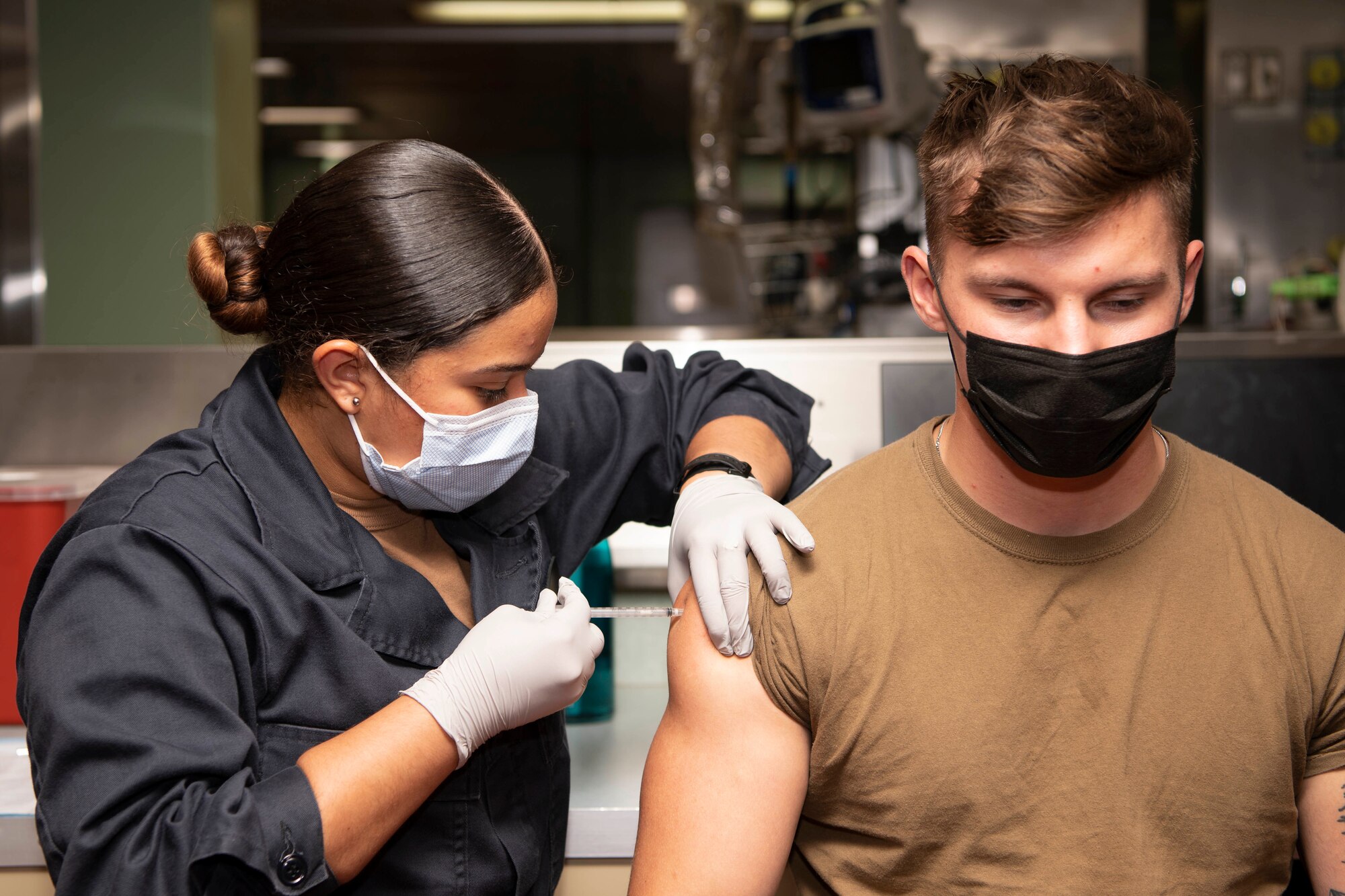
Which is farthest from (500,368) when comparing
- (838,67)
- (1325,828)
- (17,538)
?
(838,67)

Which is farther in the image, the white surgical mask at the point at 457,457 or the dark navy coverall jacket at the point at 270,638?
the white surgical mask at the point at 457,457

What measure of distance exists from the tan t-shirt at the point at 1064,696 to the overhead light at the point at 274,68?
6.31 meters

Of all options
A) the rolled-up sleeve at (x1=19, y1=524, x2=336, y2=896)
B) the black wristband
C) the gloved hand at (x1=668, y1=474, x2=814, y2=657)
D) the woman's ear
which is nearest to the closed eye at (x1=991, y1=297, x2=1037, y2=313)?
the gloved hand at (x1=668, y1=474, x2=814, y2=657)

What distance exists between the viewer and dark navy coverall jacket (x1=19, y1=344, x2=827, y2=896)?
0.98 m

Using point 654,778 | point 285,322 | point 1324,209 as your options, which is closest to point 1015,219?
point 654,778

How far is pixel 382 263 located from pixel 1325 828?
1.15 m

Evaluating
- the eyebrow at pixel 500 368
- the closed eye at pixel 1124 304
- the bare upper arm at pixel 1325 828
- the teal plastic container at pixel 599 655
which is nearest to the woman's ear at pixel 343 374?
the eyebrow at pixel 500 368

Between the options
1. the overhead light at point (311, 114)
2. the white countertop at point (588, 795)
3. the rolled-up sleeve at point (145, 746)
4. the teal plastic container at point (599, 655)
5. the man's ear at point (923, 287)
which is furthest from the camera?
the overhead light at point (311, 114)

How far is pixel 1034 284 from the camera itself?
3.50ft

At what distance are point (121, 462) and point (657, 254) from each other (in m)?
5.15

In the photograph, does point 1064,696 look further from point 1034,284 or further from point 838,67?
point 838,67

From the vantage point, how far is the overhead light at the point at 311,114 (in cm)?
669

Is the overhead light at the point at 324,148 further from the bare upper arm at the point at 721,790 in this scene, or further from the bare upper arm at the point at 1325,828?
the bare upper arm at the point at 1325,828

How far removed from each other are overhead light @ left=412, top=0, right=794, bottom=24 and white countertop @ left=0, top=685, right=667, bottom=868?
5.31 m
